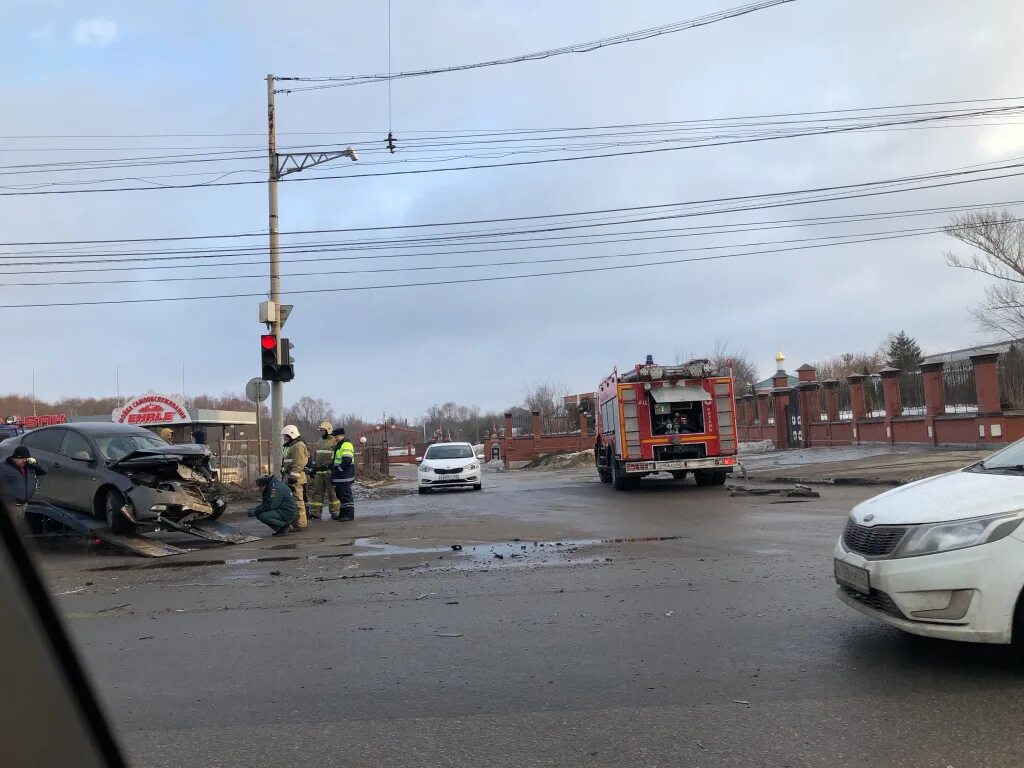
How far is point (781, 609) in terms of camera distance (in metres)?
6.32

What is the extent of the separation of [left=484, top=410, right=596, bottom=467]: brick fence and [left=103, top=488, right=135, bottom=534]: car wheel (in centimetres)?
3659

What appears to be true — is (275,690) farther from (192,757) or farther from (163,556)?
(163,556)

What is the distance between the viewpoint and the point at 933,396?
1013 inches

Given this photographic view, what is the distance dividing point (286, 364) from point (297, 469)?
126 inches

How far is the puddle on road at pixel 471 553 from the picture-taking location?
Result: 9516 mm

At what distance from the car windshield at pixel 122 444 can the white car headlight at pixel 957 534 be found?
34.4ft

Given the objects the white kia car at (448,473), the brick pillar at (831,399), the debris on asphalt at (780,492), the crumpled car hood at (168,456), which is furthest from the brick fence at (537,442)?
the crumpled car hood at (168,456)

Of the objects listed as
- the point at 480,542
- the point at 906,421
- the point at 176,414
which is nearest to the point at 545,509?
the point at 480,542

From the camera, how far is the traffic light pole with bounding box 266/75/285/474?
53.0 ft

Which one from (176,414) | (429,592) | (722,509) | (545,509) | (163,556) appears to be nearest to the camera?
(429,592)

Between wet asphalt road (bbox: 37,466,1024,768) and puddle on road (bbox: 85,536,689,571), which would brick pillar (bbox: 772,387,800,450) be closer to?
puddle on road (bbox: 85,536,689,571)

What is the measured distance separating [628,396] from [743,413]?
1236 inches

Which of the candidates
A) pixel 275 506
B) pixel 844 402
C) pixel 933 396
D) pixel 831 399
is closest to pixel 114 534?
pixel 275 506

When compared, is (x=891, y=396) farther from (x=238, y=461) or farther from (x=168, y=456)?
(x=168, y=456)
